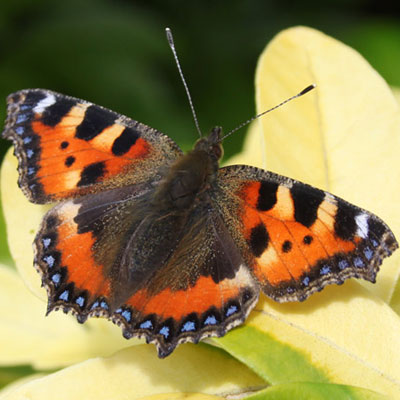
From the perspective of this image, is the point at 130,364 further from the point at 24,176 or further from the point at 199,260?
the point at 24,176

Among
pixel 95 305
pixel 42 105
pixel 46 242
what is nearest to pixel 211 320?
pixel 95 305

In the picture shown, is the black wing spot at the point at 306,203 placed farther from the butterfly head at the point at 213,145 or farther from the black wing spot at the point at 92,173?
the black wing spot at the point at 92,173

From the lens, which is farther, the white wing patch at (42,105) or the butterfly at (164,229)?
the white wing patch at (42,105)

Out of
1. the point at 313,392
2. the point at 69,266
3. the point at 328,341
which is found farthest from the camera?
the point at 69,266

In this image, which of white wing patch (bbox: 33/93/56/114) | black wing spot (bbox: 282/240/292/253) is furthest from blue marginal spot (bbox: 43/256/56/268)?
black wing spot (bbox: 282/240/292/253)

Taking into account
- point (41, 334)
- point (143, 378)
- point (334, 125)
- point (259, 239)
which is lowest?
point (41, 334)

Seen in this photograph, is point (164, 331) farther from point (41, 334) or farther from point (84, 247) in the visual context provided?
point (41, 334)

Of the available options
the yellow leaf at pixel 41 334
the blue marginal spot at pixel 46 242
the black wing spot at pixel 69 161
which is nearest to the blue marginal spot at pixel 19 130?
the black wing spot at pixel 69 161
